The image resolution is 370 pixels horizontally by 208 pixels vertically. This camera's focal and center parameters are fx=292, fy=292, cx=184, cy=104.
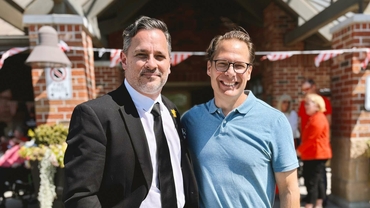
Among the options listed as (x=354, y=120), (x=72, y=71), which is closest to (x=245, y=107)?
(x=72, y=71)

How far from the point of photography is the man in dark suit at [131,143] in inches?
47.4

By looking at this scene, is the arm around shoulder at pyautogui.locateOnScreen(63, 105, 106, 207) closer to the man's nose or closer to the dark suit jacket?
the dark suit jacket

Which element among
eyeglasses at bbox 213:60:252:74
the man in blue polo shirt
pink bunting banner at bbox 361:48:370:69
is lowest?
the man in blue polo shirt

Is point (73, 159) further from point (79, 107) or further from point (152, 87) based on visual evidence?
point (152, 87)

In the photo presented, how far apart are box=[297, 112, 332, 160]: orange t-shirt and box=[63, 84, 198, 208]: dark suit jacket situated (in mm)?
3154

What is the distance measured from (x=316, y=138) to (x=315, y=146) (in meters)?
0.11

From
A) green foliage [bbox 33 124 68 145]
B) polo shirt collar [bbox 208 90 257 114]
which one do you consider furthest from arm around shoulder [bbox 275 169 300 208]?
green foliage [bbox 33 124 68 145]

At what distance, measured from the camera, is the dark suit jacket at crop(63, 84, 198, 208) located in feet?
3.92

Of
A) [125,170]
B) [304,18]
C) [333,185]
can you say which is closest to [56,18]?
[125,170]

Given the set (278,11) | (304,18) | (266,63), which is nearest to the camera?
(304,18)

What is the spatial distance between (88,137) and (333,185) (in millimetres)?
4411

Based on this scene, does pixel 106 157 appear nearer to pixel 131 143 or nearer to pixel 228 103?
pixel 131 143

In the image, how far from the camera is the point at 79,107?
1274mm

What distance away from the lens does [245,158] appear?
1511 mm
